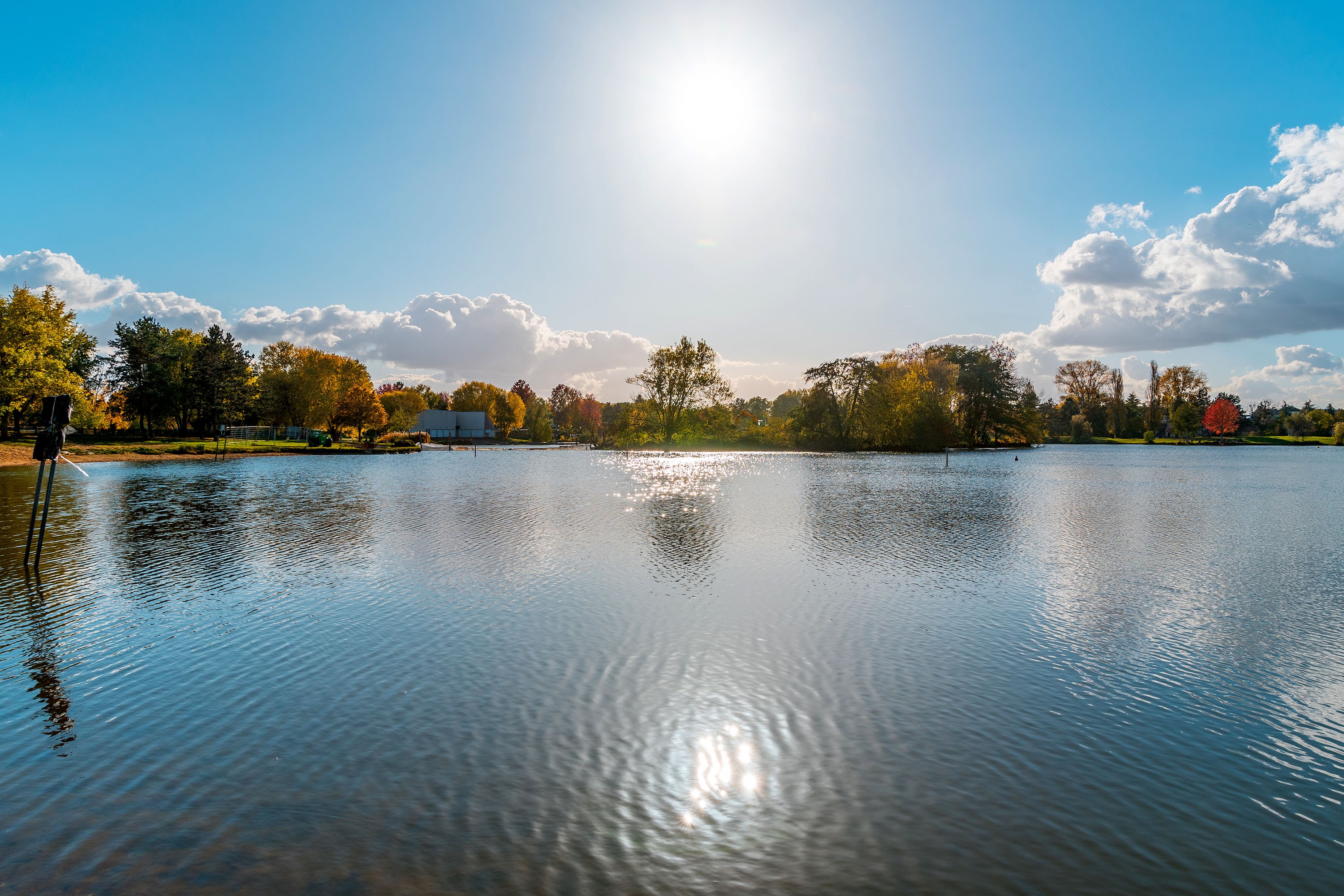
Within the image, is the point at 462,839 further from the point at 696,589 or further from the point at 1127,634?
the point at 1127,634

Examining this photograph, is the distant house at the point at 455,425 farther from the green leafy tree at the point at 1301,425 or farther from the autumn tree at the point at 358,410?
the green leafy tree at the point at 1301,425

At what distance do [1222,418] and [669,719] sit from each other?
205 meters

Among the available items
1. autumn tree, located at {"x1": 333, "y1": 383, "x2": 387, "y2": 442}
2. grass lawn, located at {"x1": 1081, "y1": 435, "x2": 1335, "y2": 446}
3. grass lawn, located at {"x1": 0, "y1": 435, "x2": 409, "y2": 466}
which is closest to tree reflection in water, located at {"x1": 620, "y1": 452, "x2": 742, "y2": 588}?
grass lawn, located at {"x1": 0, "y1": 435, "x2": 409, "y2": 466}

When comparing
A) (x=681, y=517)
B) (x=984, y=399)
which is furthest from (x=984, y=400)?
(x=681, y=517)

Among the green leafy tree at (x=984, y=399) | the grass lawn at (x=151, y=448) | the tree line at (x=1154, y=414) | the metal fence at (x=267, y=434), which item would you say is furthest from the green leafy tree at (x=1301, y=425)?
the metal fence at (x=267, y=434)

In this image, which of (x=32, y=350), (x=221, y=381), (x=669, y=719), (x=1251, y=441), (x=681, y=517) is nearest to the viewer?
(x=669, y=719)

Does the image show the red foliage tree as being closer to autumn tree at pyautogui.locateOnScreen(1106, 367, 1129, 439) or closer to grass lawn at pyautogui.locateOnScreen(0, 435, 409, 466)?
autumn tree at pyautogui.locateOnScreen(1106, 367, 1129, 439)

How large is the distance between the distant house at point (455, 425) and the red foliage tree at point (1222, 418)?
17829 centimetres

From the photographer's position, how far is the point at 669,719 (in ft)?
27.4

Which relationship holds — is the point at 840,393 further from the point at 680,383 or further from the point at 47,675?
the point at 47,675

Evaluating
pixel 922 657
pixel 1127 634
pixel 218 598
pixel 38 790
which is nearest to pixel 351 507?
pixel 218 598

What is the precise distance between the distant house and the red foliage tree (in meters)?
178

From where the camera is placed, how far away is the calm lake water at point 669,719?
221 inches

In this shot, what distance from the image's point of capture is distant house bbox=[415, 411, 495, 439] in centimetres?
15962
